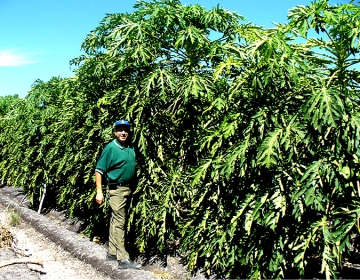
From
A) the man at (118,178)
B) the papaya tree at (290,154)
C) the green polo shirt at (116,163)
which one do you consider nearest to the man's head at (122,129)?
the man at (118,178)

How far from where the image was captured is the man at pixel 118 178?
4355 mm

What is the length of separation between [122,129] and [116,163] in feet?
1.37

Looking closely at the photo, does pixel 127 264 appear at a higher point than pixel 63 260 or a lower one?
higher

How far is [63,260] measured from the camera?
480 cm

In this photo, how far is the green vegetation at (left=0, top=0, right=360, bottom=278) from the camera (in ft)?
9.15

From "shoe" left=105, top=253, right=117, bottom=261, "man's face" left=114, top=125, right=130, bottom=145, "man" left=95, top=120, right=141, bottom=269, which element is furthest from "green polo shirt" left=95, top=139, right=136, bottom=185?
"shoe" left=105, top=253, right=117, bottom=261

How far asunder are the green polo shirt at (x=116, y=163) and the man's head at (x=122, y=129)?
11cm

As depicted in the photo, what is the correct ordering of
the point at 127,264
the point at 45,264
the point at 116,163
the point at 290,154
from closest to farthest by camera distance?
the point at 290,154 → the point at 127,264 → the point at 116,163 → the point at 45,264

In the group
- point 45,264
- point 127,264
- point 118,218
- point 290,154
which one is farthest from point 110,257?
point 290,154

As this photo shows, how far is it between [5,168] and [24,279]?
7.01 m

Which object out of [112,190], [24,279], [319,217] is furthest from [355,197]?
[24,279]

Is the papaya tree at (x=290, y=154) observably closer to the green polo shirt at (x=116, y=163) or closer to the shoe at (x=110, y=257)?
the green polo shirt at (x=116, y=163)

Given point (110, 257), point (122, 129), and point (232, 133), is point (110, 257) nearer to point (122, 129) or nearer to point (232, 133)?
point (122, 129)

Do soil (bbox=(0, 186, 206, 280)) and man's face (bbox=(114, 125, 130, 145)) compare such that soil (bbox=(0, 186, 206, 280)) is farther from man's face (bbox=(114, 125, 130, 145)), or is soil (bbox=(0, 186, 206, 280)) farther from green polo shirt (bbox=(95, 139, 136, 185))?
man's face (bbox=(114, 125, 130, 145))
